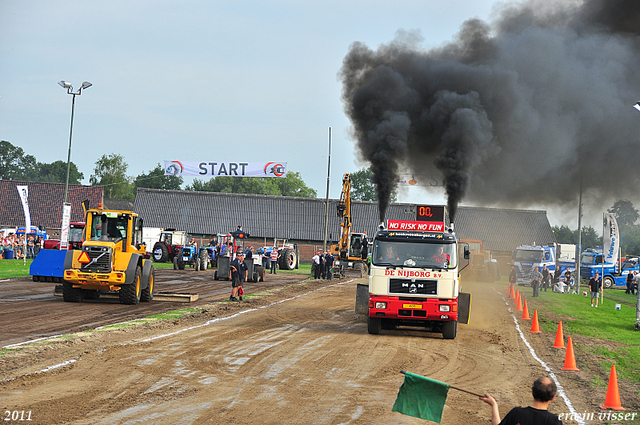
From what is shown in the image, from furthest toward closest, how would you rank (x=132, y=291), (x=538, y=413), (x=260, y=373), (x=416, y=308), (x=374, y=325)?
(x=132, y=291), (x=374, y=325), (x=416, y=308), (x=260, y=373), (x=538, y=413)

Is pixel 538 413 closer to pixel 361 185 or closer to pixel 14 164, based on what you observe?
pixel 361 185

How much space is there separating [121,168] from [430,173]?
86.9 meters

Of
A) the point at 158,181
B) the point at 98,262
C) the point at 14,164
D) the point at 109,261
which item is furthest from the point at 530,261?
the point at 14,164

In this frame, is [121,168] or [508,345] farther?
[121,168]

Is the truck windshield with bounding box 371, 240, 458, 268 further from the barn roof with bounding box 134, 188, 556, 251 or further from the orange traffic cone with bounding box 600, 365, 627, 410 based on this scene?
the barn roof with bounding box 134, 188, 556, 251

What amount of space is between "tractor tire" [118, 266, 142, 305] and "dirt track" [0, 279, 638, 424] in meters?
Result: 3.70

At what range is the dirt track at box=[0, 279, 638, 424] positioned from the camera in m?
7.72

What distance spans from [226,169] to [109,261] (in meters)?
54.8

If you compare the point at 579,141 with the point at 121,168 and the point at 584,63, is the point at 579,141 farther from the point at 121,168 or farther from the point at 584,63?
the point at 121,168

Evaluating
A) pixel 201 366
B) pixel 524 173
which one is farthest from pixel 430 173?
pixel 201 366

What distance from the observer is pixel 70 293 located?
66.6ft

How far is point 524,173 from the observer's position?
2897cm

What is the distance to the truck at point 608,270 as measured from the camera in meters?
50.0

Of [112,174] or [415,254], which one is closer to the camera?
[415,254]
